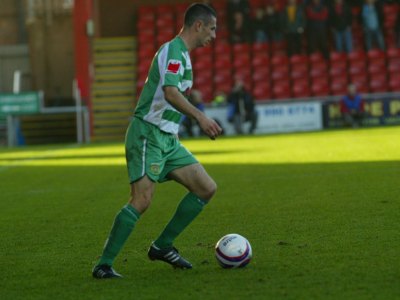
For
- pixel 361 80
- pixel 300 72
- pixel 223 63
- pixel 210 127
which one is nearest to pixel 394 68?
pixel 361 80

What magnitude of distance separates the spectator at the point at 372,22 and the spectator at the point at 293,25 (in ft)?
6.52

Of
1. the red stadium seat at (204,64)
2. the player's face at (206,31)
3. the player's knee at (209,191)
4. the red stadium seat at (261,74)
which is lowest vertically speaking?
the red stadium seat at (261,74)

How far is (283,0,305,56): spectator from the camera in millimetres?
33688

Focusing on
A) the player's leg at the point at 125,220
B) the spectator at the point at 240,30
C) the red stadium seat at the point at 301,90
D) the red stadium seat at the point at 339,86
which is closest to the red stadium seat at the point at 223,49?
the spectator at the point at 240,30

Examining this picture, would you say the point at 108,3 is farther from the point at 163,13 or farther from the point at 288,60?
the point at 288,60

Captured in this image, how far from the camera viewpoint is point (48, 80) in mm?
37719

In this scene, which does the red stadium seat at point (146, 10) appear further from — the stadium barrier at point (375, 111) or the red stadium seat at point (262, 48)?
the stadium barrier at point (375, 111)

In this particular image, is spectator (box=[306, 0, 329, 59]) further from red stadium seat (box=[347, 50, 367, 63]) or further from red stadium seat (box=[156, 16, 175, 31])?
red stadium seat (box=[156, 16, 175, 31])

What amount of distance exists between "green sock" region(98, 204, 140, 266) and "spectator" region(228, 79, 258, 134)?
24.3 m

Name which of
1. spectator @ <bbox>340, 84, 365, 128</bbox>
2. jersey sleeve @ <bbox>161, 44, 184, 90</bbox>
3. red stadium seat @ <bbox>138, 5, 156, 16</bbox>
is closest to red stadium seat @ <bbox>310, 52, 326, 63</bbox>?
spectator @ <bbox>340, 84, 365, 128</bbox>

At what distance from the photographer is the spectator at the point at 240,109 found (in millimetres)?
31094

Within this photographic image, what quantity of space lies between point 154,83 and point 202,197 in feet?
2.78

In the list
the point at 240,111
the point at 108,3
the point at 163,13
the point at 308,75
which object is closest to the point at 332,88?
the point at 308,75

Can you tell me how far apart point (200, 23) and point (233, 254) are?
1534mm
